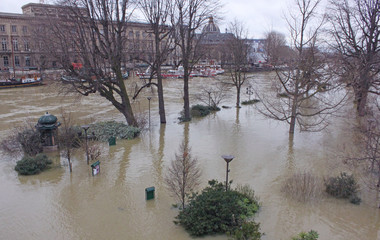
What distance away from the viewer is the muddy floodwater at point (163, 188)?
372 inches

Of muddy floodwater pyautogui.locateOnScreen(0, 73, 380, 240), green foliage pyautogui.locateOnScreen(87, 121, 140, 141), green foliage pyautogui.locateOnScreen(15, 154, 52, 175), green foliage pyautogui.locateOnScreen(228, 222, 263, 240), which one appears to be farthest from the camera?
green foliage pyautogui.locateOnScreen(87, 121, 140, 141)

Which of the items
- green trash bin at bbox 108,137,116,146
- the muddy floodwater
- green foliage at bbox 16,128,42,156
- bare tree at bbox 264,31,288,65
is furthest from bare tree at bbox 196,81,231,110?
green foliage at bbox 16,128,42,156

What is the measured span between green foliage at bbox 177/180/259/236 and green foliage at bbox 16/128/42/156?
972 cm

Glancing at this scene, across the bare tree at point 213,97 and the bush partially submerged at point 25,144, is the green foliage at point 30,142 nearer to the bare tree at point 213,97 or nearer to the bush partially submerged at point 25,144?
the bush partially submerged at point 25,144

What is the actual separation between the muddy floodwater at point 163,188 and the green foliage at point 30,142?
2.60 feet

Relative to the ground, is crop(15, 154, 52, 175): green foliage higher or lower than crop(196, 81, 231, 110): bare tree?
lower

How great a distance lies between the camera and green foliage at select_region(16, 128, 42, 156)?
15.7 meters

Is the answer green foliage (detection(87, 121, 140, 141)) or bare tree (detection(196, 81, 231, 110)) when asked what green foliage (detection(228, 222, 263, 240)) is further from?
bare tree (detection(196, 81, 231, 110))

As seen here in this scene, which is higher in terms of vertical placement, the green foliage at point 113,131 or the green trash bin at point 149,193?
the green foliage at point 113,131

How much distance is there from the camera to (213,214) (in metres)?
9.29

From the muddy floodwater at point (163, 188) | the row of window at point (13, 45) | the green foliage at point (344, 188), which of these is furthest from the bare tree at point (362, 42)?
the row of window at point (13, 45)

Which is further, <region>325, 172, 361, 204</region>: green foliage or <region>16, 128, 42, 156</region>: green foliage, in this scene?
<region>16, 128, 42, 156</region>: green foliage

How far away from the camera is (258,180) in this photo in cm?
1307

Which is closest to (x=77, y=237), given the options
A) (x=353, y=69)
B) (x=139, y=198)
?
(x=139, y=198)
